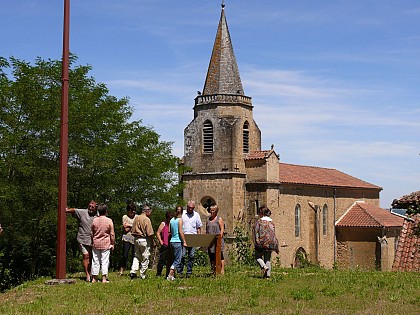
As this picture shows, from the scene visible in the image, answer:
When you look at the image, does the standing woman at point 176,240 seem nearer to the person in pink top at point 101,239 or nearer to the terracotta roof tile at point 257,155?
the person in pink top at point 101,239

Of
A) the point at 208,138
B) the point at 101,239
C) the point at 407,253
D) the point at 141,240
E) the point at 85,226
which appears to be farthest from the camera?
the point at 208,138

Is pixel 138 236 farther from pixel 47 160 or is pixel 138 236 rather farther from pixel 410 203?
pixel 47 160

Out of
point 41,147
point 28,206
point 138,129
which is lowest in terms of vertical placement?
point 28,206

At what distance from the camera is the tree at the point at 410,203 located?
48.6 feet

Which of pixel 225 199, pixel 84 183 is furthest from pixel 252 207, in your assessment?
pixel 84 183

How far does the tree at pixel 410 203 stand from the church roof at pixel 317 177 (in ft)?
99.1

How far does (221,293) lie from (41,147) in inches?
646

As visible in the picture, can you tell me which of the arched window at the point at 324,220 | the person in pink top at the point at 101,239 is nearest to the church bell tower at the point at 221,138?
the arched window at the point at 324,220

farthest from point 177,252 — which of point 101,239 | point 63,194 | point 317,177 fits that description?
point 317,177

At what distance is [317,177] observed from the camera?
52188 millimetres

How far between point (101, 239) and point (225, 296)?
342 cm

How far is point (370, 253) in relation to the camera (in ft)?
160

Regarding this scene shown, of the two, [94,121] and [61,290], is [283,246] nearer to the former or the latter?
[94,121]

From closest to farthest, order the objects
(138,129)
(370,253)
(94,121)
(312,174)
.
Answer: (94,121), (138,129), (370,253), (312,174)
